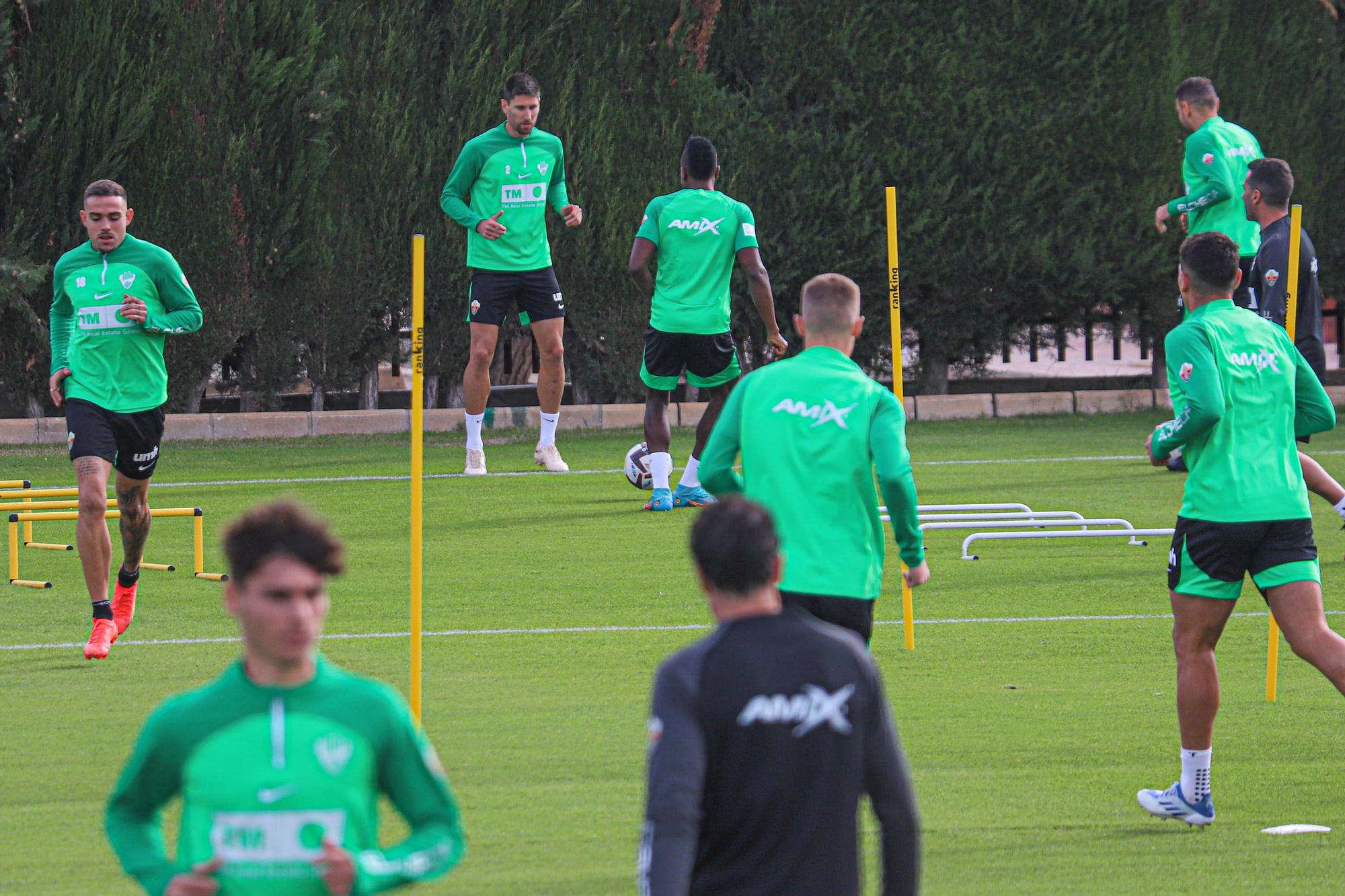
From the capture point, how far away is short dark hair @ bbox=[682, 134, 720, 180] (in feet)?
38.1

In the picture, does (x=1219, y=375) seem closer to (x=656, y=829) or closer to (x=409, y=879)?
(x=656, y=829)

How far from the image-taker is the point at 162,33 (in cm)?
1819

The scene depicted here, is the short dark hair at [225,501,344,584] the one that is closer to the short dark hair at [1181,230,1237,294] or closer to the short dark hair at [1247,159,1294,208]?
the short dark hair at [1181,230,1237,294]

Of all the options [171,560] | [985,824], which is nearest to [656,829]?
[985,824]

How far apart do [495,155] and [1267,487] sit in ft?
27.5

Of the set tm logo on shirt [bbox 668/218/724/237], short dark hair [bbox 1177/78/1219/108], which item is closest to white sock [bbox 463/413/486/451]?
tm logo on shirt [bbox 668/218/724/237]

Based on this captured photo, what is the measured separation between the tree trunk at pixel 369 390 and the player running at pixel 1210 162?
10889 millimetres

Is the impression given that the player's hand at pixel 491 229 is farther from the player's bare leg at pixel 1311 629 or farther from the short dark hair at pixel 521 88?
the player's bare leg at pixel 1311 629

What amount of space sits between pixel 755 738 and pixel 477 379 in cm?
1040

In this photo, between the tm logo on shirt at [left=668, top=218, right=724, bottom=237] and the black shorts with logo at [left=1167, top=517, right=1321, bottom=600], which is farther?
the tm logo on shirt at [left=668, top=218, right=724, bottom=237]

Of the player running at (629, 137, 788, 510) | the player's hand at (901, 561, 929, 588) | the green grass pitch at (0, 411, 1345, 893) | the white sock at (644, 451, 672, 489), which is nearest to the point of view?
the player's hand at (901, 561, 929, 588)

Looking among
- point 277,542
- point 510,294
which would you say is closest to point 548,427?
point 510,294

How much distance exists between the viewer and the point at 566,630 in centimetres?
881

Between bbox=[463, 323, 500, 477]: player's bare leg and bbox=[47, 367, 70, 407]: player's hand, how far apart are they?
454 cm
